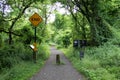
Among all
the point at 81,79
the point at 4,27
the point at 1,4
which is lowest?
the point at 81,79

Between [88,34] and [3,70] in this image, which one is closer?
[3,70]

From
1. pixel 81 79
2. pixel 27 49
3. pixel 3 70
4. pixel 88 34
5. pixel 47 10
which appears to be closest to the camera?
pixel 81 79

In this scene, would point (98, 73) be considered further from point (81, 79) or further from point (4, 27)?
point (4, 27)

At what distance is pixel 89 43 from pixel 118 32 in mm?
3794

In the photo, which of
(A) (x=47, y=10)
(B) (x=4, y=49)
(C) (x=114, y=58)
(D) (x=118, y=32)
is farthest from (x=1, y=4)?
(A) (x=47, y=10)

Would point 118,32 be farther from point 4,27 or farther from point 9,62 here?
point 9,62

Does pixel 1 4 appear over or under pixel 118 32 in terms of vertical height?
over

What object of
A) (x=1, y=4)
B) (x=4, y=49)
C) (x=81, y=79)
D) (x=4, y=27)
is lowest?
(x=81, y=79)

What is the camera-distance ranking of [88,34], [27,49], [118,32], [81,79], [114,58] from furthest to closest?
Answer: [88,34] < [118,32] < [27,49] < [114,58] < [81,79]

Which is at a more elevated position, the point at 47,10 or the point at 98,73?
the point at 47,10

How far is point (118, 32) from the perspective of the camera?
23.5 meters

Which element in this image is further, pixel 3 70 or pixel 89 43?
pixel 89 43

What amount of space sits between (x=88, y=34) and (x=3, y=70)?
1709 centimetres

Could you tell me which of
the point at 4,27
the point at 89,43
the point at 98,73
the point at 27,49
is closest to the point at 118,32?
the point at 89,43
